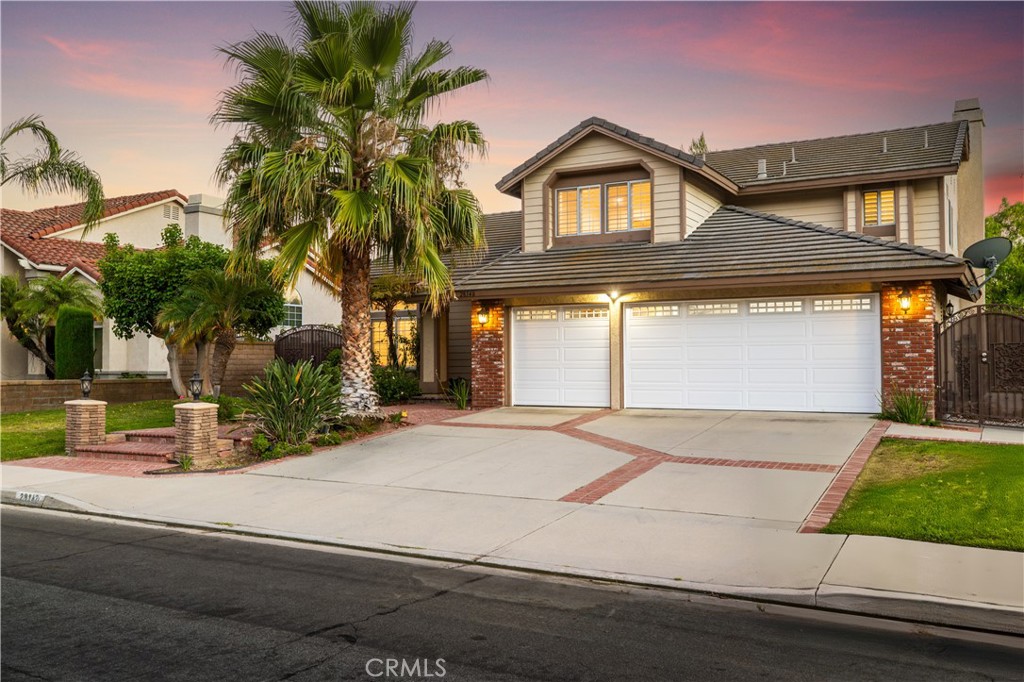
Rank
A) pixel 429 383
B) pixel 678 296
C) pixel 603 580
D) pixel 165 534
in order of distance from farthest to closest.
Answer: pixel 429 383
pixel 678 296
pixel 165 534
pixel 603 580

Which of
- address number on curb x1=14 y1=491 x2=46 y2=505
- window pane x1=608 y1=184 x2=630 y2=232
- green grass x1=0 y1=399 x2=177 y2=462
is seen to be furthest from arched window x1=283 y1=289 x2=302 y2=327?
address number on curb x1=14 y1=491 x2=46 y2=505

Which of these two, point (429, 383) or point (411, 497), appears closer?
point (411, 497)

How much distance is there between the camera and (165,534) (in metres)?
9.13

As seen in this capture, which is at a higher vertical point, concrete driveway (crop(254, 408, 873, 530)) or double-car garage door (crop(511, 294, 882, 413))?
double-car garage door (crop(511, 294, 882, 413))

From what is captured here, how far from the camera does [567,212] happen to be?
66.7 feet

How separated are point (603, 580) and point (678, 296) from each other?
469 inches

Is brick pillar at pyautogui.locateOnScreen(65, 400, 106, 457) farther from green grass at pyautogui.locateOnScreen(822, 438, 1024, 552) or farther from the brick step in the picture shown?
green grass at pyautogui.locateOnScreen(822, 438, 1024, 552)

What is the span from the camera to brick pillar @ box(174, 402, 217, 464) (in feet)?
44.0

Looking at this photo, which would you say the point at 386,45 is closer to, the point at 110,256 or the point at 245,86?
the point at 245,86

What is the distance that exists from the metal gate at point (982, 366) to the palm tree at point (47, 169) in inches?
743

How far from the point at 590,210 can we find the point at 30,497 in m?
13.7

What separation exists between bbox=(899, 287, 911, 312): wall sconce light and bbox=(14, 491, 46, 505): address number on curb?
50.1ft

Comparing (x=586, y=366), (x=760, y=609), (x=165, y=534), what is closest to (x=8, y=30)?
(x=165, y=534)

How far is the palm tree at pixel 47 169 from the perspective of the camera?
18.0 m
